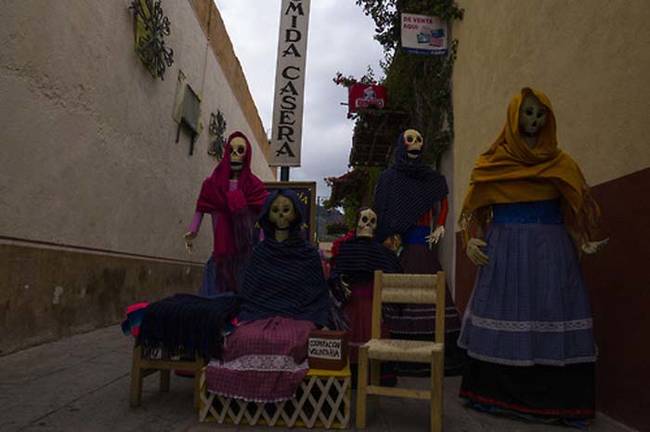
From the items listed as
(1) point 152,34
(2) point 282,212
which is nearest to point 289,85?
(1) point 152,34

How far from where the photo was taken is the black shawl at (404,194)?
4223 millimetres

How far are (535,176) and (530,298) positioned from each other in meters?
0.72

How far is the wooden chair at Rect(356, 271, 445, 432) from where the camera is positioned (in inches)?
105

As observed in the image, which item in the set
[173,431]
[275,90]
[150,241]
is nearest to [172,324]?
[173,431]

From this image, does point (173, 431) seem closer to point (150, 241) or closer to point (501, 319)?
point (501, 319)

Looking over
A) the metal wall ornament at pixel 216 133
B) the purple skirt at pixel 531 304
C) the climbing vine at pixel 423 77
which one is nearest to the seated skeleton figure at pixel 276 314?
the purple skirt at pixel 531 304

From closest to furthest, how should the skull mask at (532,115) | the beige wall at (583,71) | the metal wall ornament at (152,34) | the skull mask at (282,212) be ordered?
the beige wall at (583,71)
the skull mask at (532,115)
the skull mask at (282,212)
the metal wall ornament at (152,34)

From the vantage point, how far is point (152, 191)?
7.81 m

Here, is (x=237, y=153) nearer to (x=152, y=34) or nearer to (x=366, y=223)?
(x=366, y=223)

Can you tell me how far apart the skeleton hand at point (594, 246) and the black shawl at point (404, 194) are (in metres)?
1.42

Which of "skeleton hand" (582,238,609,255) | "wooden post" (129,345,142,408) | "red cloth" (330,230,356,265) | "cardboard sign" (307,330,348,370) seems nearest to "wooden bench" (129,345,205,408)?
"wooden post" (129,345,142,408)

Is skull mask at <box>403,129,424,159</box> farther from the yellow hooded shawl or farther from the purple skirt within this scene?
the purple skirt

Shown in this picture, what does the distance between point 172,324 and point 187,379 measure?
1.09 m

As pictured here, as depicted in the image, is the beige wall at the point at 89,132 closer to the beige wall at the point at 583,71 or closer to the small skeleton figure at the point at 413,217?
the small skeleton figure at the point at 413,217
